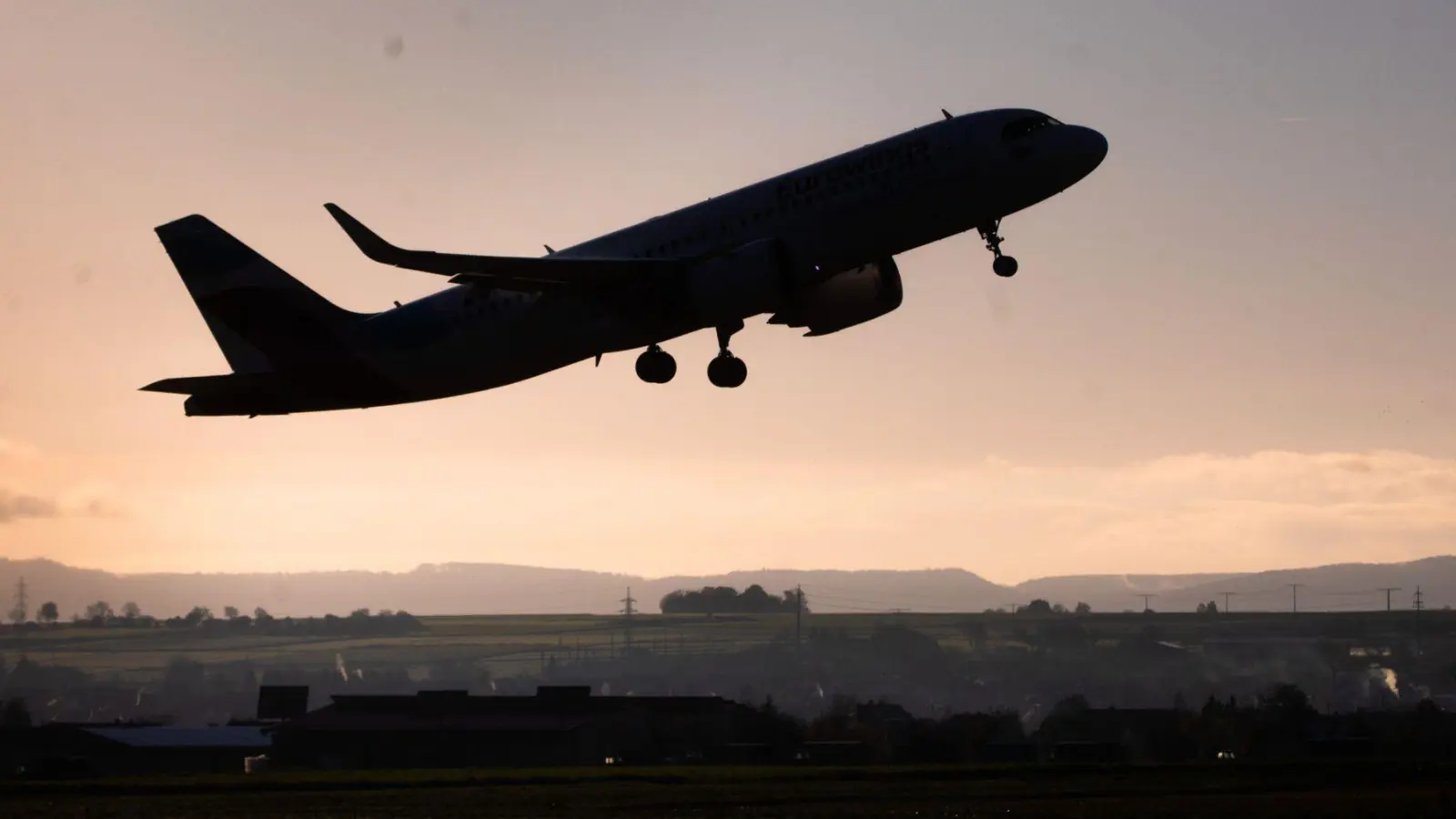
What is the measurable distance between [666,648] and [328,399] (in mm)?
87382

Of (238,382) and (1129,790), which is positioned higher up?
(238,382)

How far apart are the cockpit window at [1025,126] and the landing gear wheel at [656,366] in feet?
40.0

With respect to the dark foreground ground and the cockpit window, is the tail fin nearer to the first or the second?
the dark foreground ground

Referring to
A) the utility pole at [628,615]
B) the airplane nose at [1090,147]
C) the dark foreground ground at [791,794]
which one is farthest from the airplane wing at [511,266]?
the utility pole at [628,615]

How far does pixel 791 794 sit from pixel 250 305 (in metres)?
22.0

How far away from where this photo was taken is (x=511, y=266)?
4484 cm

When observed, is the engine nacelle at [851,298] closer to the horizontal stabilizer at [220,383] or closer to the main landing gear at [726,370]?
the main landing gear at [726,370]

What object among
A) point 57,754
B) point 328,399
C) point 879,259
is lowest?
point 57,754

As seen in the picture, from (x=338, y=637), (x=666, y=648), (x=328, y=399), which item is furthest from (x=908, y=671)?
(x=328, y=399)

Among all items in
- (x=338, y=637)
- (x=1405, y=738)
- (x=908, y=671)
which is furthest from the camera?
(x=338, y=637)

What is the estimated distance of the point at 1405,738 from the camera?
6350 centimetres

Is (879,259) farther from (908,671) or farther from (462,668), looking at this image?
(462,668)

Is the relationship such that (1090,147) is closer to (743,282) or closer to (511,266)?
(743,282)

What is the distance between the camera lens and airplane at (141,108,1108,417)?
44.2m
